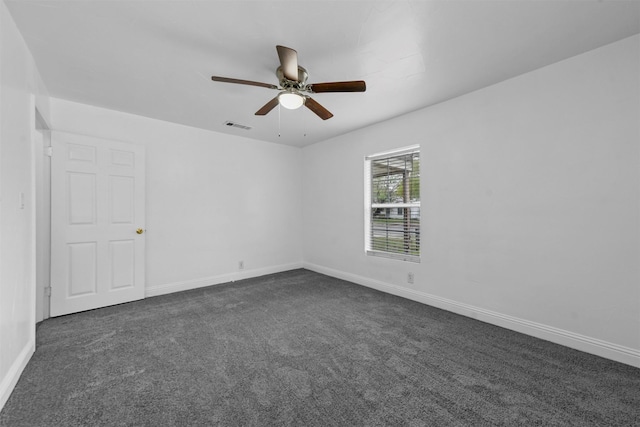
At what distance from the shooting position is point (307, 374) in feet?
6.44

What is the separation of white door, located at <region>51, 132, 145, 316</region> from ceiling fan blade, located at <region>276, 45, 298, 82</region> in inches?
107

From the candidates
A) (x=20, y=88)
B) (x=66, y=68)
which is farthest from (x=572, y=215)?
(x=66, y=68)

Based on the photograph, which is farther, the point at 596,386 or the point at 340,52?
the point at 340,52

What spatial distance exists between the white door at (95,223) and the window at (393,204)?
10.9 ft

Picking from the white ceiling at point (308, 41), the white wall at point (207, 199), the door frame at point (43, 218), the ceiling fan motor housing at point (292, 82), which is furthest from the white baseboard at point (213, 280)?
the ceiling fan motor housing at point (292, 82)

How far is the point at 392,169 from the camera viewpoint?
13.1 feet

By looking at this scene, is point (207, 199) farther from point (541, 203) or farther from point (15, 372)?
point (541, 203)

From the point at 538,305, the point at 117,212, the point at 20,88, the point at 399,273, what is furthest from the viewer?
the point at 399,273

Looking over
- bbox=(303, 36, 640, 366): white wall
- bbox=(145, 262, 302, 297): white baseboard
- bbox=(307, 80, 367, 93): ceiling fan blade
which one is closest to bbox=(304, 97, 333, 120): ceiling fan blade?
bbox=(307, 80, 367, 93): ceiling fan blade

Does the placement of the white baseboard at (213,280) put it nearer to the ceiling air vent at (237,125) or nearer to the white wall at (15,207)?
the white wall at (15,207)

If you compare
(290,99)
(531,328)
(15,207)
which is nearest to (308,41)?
(290,99)

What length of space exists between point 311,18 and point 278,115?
185 cm

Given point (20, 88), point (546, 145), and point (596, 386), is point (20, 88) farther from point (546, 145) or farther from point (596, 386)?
point (596, 386)

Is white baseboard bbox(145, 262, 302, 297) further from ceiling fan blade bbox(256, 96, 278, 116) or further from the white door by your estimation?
ceiling fan blade bbox(256, 96, 278, 116)
